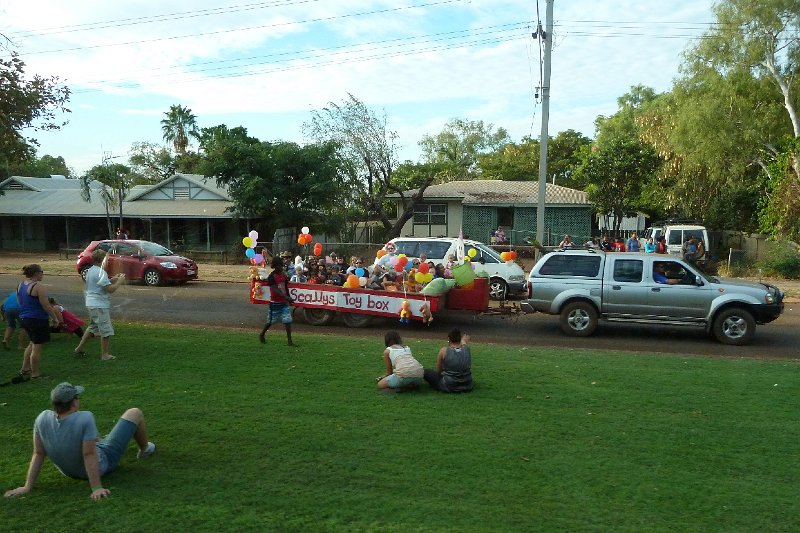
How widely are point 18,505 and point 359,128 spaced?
30214 mm

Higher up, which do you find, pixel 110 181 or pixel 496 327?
pixel 110 181

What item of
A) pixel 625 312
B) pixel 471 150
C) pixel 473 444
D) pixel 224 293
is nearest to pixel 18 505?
pixel 473 444

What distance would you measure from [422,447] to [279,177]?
25502 mm

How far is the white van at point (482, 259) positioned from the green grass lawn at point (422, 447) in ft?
24.9

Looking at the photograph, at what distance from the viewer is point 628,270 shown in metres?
13.3

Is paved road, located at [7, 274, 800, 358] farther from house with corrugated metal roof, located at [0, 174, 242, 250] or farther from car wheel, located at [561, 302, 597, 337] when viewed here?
house with corrugated metal roof, located at [0, 174, 242, 250]

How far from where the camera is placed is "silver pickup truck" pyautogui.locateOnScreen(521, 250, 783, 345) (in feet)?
41.7

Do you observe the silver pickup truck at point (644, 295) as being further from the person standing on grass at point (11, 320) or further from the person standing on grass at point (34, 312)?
the person standing on grass at point (11, 320)

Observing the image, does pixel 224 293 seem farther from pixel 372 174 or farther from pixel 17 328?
pixel 372 174

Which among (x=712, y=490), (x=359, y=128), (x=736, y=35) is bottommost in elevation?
(x=712, y=490)

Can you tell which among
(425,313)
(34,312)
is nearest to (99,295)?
(34,312)

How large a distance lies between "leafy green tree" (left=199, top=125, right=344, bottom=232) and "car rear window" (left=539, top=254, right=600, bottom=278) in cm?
1777

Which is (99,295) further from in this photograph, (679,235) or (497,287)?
(679,235)

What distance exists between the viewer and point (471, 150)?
6494 centimetres
